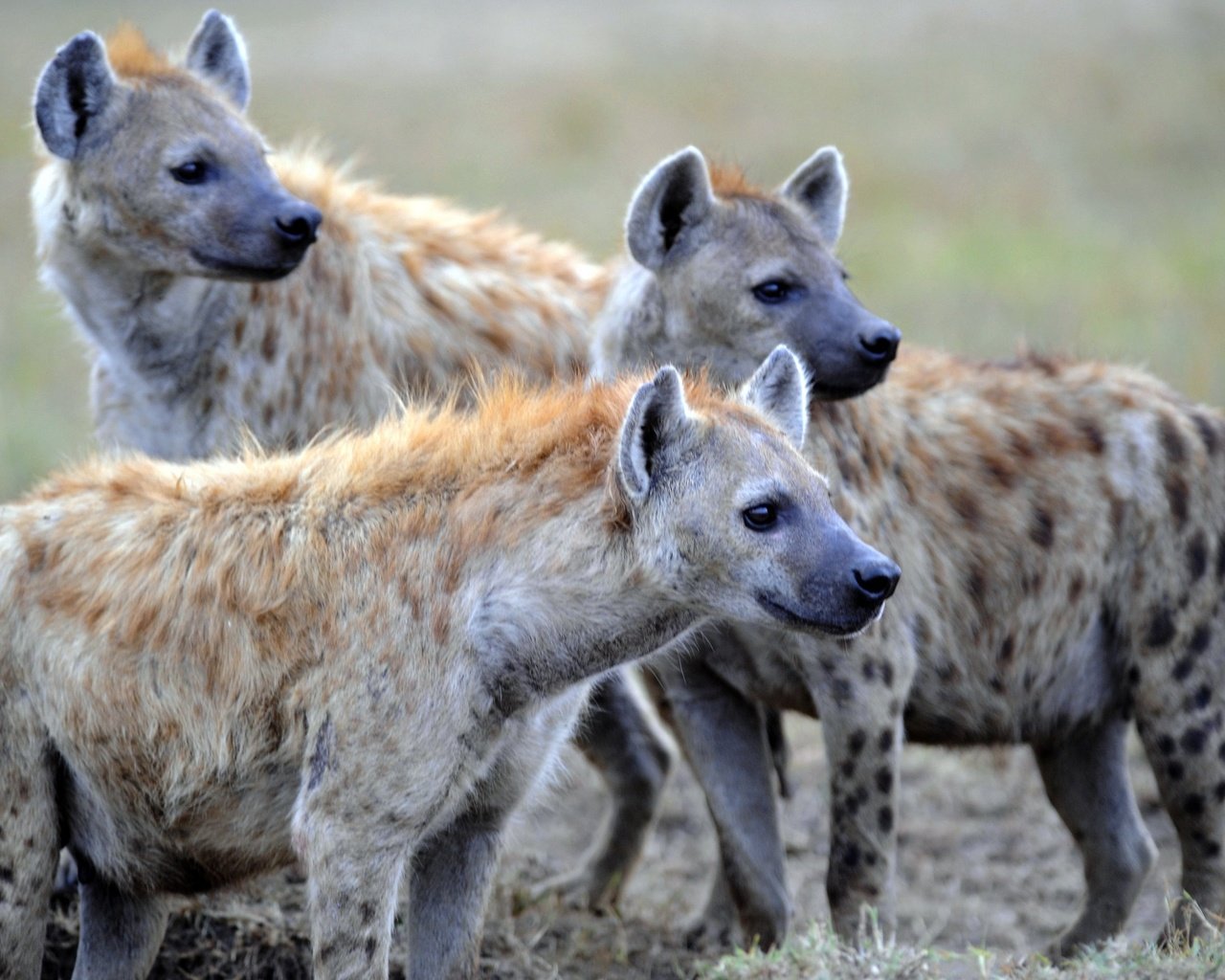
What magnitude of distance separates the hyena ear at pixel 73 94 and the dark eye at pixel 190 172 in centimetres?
26

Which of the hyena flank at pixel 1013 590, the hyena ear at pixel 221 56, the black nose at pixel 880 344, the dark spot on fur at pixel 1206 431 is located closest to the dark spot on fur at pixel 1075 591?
the hyena flank at pixel 1013 590

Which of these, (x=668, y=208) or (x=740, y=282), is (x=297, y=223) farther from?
(x=740, y=282)

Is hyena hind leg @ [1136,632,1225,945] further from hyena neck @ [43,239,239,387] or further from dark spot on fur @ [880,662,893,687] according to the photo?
hyena neck @ [43,239,239,387]

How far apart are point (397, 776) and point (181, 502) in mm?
804

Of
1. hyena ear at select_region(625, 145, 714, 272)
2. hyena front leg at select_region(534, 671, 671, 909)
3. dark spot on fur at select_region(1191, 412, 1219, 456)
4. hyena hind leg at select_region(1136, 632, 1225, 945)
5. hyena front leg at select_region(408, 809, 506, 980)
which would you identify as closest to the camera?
hyena front leg at select_region(408, 809, 506, 980)

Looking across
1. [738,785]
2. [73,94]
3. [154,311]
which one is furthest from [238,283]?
[738,785]

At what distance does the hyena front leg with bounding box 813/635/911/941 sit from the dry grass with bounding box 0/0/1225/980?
0.60 metres

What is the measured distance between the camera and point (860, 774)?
14.1ft

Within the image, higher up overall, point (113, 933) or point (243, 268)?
point (243, 268)

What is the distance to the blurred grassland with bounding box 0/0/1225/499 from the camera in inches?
436

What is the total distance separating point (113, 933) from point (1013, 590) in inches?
95.7

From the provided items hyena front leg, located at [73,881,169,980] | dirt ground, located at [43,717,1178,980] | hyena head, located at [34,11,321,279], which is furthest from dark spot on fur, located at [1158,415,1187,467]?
hyena front leg, located at [73,881,169,980]

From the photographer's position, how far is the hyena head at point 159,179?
4648mm

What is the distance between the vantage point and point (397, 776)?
3236mm
